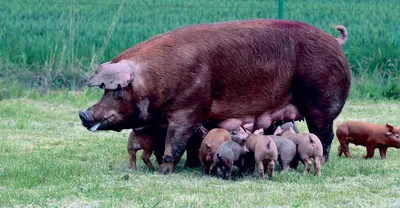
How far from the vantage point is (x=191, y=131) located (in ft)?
24.4

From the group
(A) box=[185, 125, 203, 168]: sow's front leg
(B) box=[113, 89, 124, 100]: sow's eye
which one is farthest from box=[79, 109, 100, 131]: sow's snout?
(A) box=[185, 125, 203, 168]: sow's front leg

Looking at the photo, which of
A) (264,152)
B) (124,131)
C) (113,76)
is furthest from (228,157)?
(124,131)

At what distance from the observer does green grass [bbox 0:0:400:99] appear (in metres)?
12.6

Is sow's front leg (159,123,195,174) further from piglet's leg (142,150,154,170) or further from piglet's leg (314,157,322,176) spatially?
piglet's leg (314,157,322,176)

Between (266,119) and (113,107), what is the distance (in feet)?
4.47

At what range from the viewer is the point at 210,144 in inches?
282

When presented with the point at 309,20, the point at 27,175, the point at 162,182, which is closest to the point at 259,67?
the point at 162,182

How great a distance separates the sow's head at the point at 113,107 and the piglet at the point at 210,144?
23.3 inches

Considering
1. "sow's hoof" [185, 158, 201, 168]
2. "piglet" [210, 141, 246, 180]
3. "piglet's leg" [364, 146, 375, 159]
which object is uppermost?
"piglet" [210, 141, 246, 180]

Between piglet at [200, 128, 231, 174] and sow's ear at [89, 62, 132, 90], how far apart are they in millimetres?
766

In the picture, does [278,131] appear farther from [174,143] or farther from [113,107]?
[113,107]

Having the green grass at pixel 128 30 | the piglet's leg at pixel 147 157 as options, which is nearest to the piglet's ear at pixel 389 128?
the piglet's leg at pixel 147 157

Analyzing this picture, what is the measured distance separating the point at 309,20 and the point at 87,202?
896 centimetres

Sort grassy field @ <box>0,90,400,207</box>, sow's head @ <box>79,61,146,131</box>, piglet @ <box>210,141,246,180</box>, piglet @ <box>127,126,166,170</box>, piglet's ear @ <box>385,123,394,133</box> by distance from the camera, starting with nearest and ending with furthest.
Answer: grassy field @ <box>0,90,400,207</box> → piglet @ <box>210,141,246,180</box> → sow's head @ <box>79,61,146,131</box> → piglet @ <box>127,126,166,170</box> → piglet's ear @ <box>385,123,394,133</box>
